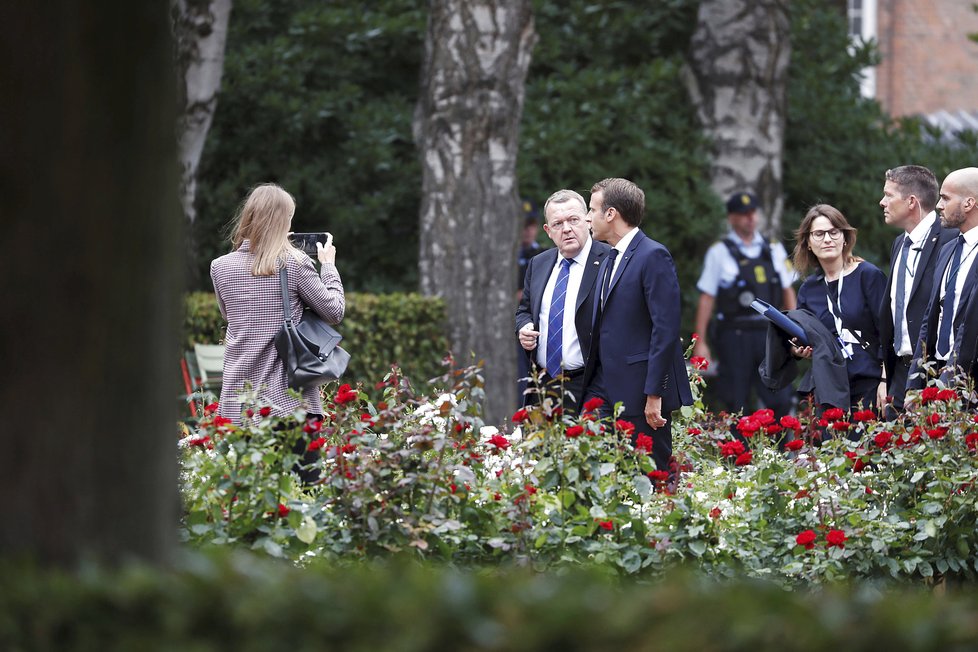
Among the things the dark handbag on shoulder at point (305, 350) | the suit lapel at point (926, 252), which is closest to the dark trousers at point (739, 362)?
the suit lapel at point (926, 252)

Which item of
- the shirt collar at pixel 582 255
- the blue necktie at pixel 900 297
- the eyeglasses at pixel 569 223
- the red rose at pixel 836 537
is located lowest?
the red rose at pixel 836 537

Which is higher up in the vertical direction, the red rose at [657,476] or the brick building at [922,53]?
the brick building at [922,53]

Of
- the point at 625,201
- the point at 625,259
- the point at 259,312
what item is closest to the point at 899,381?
the point at 625,259

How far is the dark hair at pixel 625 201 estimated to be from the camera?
6.93 m

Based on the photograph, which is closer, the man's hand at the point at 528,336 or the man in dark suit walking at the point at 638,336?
the man in dark suit walking at the point at 638,336

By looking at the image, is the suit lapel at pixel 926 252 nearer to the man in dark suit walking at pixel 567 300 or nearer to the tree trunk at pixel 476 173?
the man in dark suit walking at pixel 567 300

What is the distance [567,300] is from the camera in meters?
6.98

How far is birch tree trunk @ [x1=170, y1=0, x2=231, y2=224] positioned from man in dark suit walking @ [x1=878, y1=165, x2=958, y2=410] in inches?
223

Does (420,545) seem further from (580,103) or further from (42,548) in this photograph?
(580,103)

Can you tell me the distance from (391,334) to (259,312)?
4.57 metres

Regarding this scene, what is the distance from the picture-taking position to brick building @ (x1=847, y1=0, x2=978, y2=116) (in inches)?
1243

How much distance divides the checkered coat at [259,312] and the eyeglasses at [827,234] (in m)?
2.75

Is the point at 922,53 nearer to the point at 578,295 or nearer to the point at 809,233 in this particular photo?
the point at 809,233

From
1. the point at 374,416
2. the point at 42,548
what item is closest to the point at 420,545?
the point at 374,416
